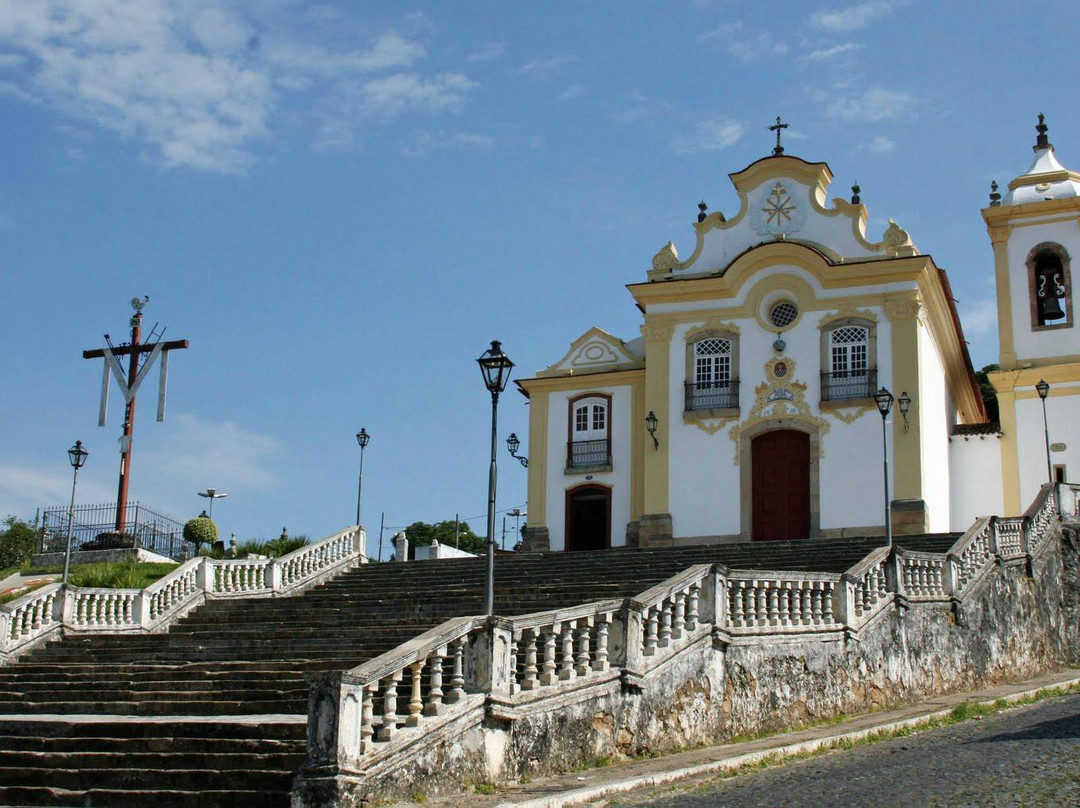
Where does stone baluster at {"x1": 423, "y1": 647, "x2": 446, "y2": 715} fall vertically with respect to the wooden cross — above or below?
below

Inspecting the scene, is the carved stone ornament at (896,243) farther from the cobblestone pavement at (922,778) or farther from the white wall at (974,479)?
the cobblestone pavement at (922,778)

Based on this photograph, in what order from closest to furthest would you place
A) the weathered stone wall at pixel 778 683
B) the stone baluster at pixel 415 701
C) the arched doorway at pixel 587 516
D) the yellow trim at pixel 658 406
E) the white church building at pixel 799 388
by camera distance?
the stone baluster at pixel 415 701 → the weathered stone wall at pixel 778 683 → the white church building at pixel 799 388 → the yellow trim at pixel 658 406 → the arched doorway at pixel 587 516

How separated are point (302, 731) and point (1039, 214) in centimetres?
2773

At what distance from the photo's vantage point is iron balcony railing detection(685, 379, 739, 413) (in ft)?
101

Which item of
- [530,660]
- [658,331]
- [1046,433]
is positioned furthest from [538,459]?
[530,660]

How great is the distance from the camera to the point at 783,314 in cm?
3120

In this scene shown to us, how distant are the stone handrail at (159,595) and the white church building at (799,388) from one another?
29.1 ft

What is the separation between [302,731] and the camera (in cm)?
1136

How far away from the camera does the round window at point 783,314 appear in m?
31.0

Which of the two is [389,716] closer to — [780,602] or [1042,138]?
[780,602]

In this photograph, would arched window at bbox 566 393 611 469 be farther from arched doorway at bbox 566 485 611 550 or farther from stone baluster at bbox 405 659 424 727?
stone baluster at bbox 405 659 424 727

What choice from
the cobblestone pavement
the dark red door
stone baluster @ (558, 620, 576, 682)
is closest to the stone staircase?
stone baluster @ (558, 620, 576, 682)

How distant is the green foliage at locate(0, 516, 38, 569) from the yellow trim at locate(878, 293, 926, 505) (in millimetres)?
26769

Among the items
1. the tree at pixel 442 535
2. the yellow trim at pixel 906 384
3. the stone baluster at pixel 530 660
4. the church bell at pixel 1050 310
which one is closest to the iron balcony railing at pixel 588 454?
the yellow trim at pixel 906 384
